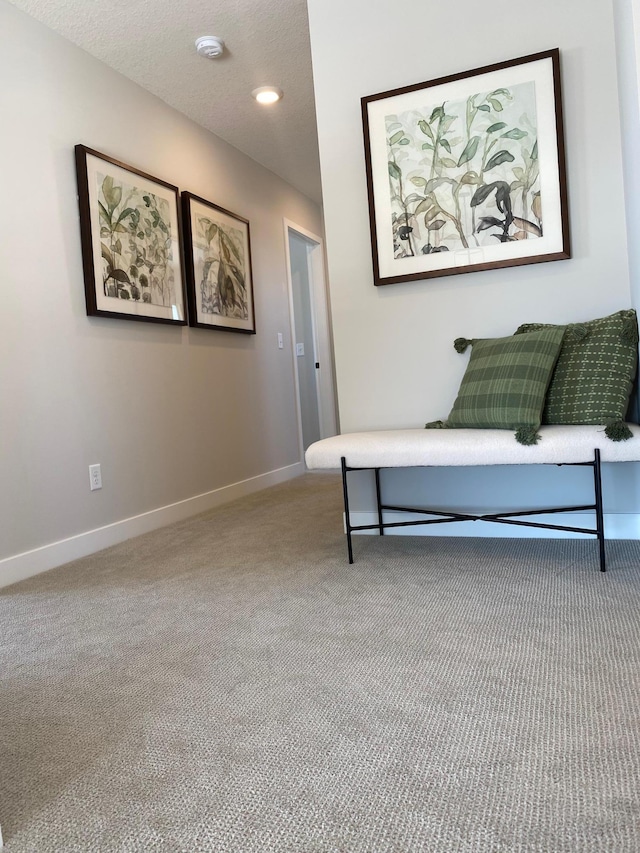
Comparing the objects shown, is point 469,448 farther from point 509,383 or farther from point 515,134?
point 515,134

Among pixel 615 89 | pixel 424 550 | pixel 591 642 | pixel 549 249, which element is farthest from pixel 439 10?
pixel 591 642

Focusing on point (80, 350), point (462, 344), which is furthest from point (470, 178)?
point (80, 350)

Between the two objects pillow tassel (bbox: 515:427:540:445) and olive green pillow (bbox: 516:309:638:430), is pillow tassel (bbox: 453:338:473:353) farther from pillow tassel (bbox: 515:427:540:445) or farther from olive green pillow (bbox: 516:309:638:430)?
pillow tassel (bbox: 515:427:540:445)

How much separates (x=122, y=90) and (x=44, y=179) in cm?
87

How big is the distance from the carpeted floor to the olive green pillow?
504 mm

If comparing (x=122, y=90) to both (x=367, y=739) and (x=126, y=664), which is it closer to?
A: (x=126, y=664)

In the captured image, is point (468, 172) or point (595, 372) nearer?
point (595, 372)

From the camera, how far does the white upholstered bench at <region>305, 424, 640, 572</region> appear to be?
201 cm

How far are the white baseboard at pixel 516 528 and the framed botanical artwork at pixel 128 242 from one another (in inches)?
61.9

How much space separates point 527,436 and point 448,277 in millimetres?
871

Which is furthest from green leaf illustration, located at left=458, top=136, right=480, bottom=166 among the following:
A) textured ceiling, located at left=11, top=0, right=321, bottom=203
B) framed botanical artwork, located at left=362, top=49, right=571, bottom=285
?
textured ceiling, located at left=11, top=0, right=321, bottom=203

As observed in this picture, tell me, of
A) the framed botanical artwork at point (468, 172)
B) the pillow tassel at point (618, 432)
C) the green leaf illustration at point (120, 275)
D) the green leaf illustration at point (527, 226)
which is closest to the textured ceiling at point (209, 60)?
the framed botanical artwork at point (468, 172)

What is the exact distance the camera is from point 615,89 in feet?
7.63

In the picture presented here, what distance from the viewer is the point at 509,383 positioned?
7.34 feet
